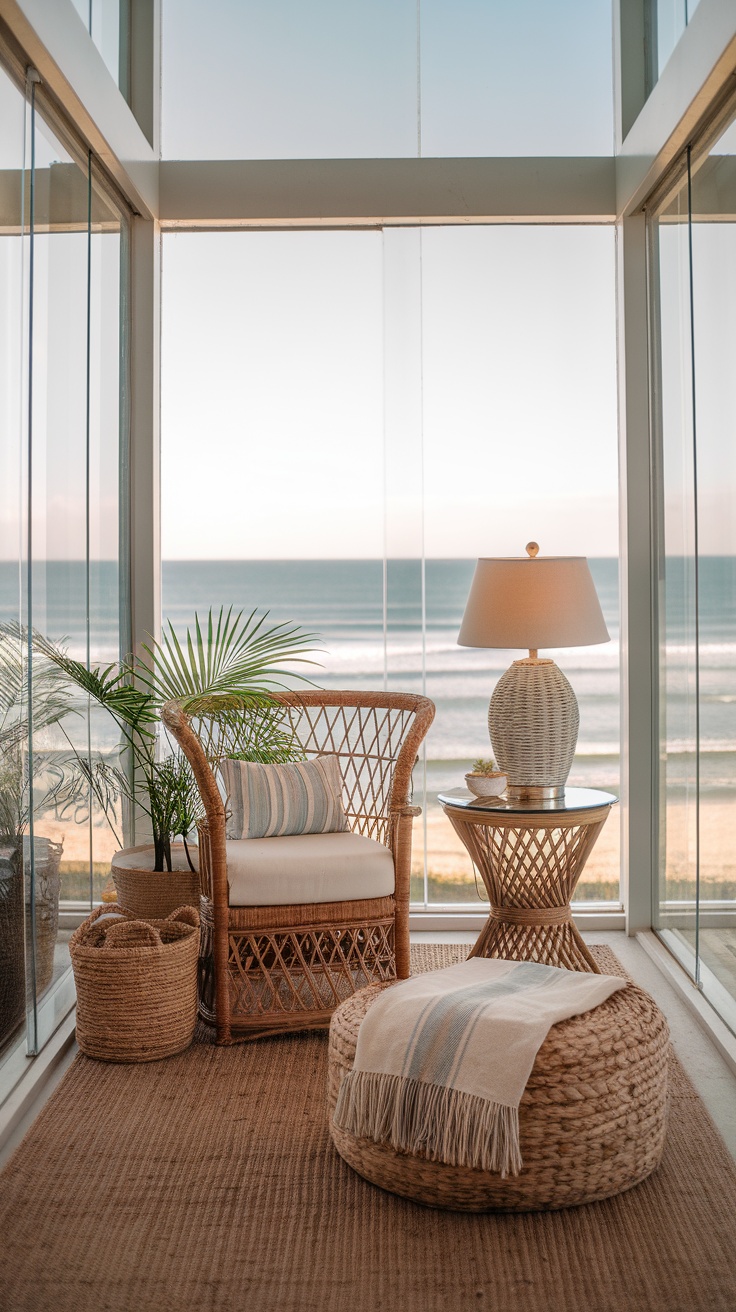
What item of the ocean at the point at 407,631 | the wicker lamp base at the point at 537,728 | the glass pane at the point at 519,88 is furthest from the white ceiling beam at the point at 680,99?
the wicker lamp base at the point at 537,728

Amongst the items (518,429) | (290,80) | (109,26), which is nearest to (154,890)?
(518,429)

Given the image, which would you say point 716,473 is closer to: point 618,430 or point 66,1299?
point 618,430

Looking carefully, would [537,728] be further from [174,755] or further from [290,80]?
[290,80]

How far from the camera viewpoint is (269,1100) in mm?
2494

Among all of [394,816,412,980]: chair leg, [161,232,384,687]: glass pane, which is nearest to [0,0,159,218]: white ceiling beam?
[161,232,384,687]: glass pane

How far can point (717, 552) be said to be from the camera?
9.38ft

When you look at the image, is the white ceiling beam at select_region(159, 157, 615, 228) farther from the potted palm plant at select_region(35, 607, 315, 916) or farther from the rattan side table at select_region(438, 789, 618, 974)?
the rattan side table at select_region(438, 789, 618, 974)

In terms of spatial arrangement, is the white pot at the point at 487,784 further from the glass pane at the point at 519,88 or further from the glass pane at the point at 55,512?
the glass pane at the point at 519,88

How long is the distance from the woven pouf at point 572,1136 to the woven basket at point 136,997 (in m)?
0.76

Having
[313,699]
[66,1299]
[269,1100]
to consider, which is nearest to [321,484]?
[313,699]

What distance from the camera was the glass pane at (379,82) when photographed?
3812mm

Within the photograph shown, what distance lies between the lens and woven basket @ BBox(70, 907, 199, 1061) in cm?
267

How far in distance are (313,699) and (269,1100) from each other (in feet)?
4.02

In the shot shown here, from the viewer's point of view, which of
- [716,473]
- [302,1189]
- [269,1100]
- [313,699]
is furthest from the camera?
[313,699]
